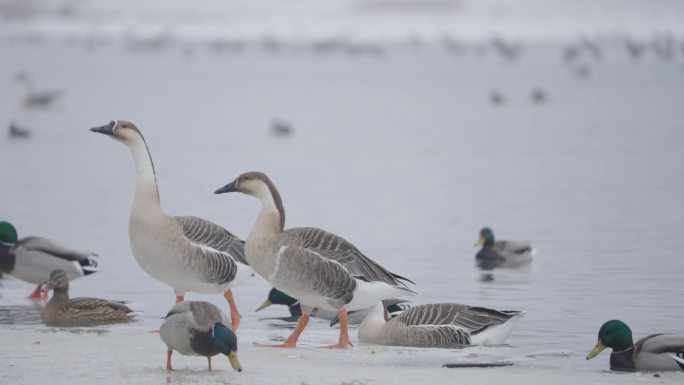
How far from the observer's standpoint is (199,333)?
748cm

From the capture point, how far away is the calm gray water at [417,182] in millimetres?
11898

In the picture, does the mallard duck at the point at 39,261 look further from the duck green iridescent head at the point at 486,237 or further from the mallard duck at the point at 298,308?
the duck green iridescent head at the point at 486,237

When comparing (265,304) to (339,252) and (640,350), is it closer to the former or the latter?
(339,252)

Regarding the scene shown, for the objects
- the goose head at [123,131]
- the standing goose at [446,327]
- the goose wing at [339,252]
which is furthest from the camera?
the goose head at [123,131]

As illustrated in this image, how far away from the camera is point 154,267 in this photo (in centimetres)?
954

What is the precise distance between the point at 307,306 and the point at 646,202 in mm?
10378

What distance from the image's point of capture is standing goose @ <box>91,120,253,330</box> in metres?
9.46

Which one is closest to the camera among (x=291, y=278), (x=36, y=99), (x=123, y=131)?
(x=291, y=278)

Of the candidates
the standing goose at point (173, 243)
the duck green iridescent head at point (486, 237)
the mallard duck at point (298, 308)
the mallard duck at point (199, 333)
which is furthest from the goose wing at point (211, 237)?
the duck green iridescent head at point (486, 237)

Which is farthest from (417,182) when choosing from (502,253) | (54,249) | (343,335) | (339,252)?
Answer: (343,335)

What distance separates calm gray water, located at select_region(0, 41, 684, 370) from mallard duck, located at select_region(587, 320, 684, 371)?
171 mm

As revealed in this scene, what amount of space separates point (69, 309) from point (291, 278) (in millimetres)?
2153

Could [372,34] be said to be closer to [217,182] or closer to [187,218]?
[217,182]

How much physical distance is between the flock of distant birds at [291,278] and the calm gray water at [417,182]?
1.04 ft
